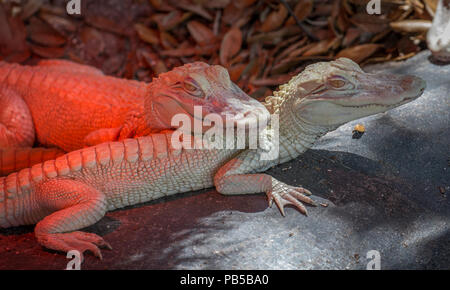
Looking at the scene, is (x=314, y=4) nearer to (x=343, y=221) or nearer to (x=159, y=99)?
(x=159, y=99)

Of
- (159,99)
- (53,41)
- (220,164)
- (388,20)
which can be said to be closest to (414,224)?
(220,164)

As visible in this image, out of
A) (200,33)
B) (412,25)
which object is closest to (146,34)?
(200,33)

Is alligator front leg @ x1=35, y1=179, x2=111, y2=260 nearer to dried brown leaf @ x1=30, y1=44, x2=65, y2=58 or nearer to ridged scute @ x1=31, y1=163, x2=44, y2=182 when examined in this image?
ridged scute @ x1=31, y1=163, x2=44, y2=182

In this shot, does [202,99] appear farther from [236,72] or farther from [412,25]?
[412,25]

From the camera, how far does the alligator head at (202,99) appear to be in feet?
7.23

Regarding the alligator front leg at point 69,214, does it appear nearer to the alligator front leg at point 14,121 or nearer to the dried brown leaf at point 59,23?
the alligator front leg at point 14,121

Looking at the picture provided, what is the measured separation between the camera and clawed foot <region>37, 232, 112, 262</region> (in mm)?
2020

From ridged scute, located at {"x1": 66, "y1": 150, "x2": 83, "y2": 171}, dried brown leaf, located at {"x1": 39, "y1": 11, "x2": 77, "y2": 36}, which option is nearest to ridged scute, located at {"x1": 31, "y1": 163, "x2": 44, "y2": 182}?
ridged scute, located at {"x1": 66, "y1": 150, "x2": 83, "y2": 171}

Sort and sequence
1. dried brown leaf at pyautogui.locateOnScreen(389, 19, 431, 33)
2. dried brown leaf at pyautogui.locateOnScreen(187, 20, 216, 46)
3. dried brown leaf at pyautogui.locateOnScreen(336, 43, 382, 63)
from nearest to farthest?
1. dried brown leaf at pyautogui.locateOnScreen(389, 19, 431, 33)
2. dried brown leaf at pyautogui.locateOnScreen(336, 43, 382, 63)
3. dried brown leaf at pyautogui.locateOnScreen(187, 20, 216, 46)

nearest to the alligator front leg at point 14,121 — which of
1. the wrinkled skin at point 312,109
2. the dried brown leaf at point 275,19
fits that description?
the wrinkled skin at point 312,109

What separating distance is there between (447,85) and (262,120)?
1649mm

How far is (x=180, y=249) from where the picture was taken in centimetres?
202

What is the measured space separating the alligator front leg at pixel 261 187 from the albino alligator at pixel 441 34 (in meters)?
1.86

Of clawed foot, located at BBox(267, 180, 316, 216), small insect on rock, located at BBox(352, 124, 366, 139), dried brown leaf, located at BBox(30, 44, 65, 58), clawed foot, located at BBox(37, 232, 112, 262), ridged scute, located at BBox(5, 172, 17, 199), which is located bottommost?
clawed foot, located at BBox(37, 232, 112, 262)
